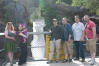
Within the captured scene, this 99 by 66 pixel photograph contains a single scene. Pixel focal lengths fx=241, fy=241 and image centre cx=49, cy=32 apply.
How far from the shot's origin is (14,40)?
28.2 feet

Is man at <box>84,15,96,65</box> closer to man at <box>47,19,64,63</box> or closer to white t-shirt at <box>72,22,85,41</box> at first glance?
white t-shirt at <box>72,22,85,41</box>

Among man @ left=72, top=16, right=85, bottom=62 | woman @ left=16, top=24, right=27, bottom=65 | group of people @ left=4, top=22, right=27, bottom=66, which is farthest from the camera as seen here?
man @ left=72, top=16, right=85, bottom=62

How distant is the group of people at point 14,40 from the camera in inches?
335

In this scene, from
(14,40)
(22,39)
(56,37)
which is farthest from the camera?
(56,37)

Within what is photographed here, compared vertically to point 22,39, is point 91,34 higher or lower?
higher

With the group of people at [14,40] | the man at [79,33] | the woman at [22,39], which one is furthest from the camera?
the man at [79,33]

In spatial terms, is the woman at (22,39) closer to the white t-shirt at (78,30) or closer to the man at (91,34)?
the white t-shirt at (78,30)

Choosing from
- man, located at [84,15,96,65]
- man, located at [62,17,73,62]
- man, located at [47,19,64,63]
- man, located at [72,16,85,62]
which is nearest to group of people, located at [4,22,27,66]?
man, located at [47,19,64,63]

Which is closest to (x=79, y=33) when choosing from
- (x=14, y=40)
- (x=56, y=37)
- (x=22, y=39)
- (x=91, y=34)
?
(x=91, y=34)

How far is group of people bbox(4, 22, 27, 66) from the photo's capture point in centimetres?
851

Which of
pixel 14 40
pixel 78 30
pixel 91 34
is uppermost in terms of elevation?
pixel 78 30

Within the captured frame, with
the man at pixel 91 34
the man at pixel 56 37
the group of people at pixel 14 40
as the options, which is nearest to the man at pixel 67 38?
the man at pixel 56 37

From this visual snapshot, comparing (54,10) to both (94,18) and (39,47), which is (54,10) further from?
(39,47)

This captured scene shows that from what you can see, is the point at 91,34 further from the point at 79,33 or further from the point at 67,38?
the point at 67,38
